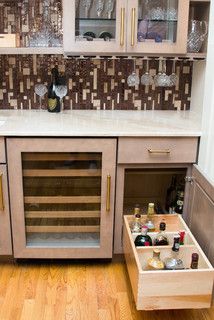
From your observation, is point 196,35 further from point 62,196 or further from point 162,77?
point 62,196

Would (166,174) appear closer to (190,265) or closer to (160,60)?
(190,265)

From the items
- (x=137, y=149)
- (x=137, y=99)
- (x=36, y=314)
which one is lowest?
(x=36, y=314)

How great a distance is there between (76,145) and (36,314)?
0.90 meters

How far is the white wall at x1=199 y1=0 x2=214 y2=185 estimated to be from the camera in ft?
6.23

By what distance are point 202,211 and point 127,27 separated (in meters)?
1.13

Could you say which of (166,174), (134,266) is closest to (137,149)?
(166,174)

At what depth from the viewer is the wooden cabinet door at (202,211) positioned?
1.83m

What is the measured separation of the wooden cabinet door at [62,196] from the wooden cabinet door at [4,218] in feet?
0.10

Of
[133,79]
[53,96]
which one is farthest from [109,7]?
[53,96]

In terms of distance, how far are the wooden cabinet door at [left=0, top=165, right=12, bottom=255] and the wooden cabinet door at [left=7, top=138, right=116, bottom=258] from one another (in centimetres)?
3

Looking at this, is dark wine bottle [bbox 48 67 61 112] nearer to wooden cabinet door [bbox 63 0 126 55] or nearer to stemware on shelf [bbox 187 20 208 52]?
wooden cabinet door [bbox 63 0 126 55]

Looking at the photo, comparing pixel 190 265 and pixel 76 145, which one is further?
pixel 76 145

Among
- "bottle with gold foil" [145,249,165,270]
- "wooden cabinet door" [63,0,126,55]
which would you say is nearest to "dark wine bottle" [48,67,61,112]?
"wooden cabinet door" [63,0,126,55]

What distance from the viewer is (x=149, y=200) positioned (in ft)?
7.79
